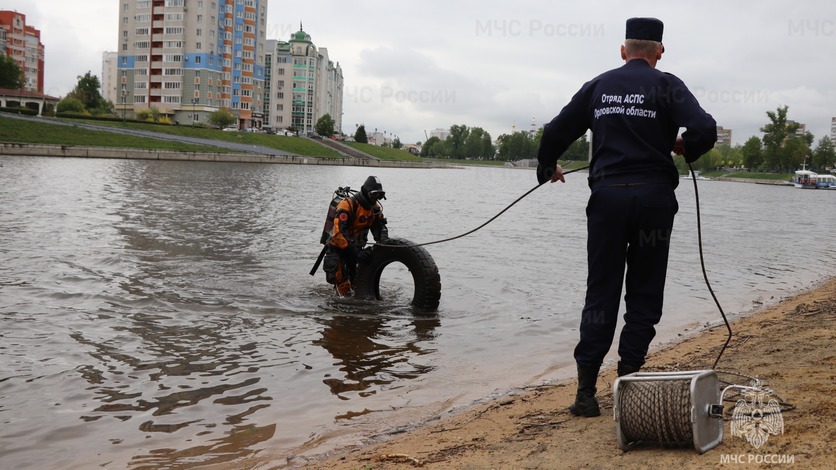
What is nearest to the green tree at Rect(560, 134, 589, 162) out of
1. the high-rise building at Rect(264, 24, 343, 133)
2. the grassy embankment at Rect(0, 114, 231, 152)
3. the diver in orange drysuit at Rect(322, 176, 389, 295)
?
the diver in orange drysuit at Rect(322, 176, 389, 295)

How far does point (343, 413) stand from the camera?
566cm

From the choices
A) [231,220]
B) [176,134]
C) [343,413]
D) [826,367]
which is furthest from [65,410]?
[176,134]

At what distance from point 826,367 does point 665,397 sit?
2108 millimetres

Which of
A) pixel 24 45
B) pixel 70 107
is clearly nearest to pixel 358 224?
pixel 70 107

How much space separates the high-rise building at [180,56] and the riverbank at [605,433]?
11497 centimetres

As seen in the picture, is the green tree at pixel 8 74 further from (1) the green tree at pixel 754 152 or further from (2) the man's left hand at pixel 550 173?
(1) the green tree at pixel 754 152

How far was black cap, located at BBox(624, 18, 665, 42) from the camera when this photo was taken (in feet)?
14.0

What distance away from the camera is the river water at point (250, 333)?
5.20m

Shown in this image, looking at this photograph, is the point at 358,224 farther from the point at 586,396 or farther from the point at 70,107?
the point at 70,107

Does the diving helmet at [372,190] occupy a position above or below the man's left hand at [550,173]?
below

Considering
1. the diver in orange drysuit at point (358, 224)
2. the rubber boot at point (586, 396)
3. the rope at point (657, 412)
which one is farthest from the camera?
the diver in orange drysuit at point (358, 224)

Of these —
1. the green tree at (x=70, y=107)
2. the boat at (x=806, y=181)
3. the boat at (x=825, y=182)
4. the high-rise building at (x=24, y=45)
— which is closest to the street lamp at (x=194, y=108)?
the green tree at (x=70, y=107)

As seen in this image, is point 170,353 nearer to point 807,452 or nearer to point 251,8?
point 807,452

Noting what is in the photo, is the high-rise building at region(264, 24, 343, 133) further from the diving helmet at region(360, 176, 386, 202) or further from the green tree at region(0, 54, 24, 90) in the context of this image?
the diving helmet at region(360, 176, 386, 202)
